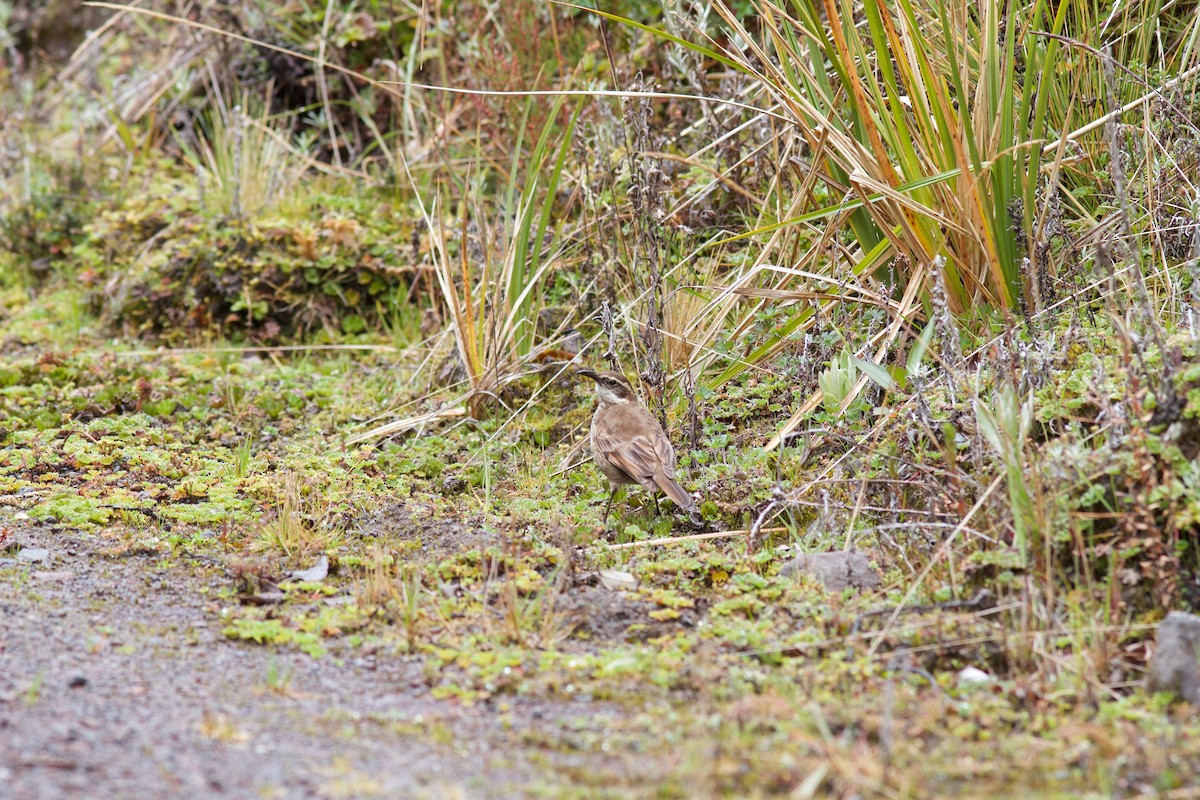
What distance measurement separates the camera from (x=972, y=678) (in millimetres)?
3816

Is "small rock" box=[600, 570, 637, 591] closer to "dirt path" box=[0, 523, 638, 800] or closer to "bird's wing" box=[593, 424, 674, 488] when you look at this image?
"bird's wing" box=[593, 424, 674, 488]

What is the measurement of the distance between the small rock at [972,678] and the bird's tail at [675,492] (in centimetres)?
163

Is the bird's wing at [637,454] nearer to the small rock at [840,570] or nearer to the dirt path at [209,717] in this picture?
the small rock at [840,570]

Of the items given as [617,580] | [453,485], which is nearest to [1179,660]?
[617,580]

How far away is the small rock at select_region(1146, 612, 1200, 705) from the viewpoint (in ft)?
11.7

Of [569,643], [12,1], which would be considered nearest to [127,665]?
[569,643]

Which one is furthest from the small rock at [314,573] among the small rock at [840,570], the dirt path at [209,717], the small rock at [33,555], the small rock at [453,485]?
the small rock at [840,570]

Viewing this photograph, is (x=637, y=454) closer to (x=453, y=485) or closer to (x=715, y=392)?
(x=715, y=392)

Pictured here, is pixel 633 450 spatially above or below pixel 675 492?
above

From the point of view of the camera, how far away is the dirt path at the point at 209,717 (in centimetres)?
308

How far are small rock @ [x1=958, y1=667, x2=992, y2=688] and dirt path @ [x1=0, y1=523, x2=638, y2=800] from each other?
113cm

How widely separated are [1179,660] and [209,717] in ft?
9.15

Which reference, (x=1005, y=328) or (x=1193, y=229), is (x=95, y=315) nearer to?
(x=1005, y=328)

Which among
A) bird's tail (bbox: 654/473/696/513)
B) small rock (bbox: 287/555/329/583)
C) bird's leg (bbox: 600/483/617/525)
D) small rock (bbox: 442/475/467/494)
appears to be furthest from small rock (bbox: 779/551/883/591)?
small rock (bbox: 442/475/467/494)
